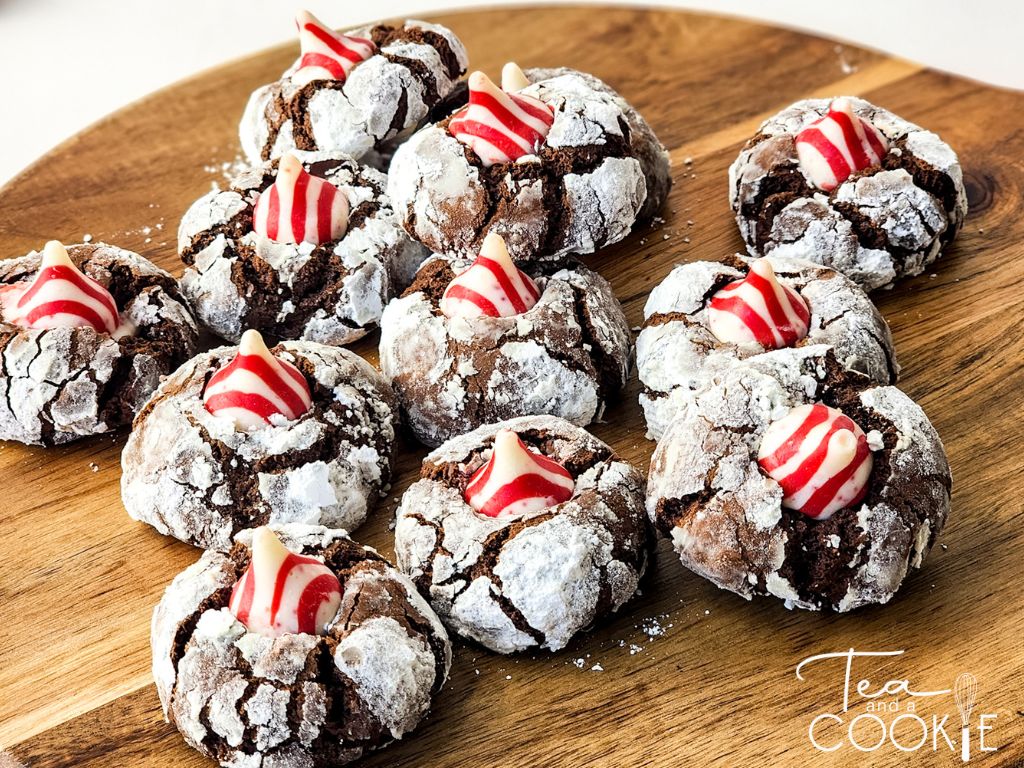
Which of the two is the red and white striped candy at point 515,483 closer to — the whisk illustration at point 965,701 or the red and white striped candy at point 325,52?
the whisk illustration at point 965,701

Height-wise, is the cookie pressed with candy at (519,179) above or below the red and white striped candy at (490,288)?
above

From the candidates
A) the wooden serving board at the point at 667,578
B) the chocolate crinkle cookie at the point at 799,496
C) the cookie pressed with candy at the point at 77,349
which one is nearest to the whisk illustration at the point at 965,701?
the wooden serving board at the point at 667,578

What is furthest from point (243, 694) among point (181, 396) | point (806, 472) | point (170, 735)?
point (806, 472)

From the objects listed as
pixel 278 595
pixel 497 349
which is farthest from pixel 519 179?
pixel 278 595

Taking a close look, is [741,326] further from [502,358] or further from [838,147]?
[838,147]

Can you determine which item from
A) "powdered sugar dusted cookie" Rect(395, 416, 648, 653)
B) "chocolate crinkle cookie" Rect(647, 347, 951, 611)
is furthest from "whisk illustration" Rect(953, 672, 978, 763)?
"powdered sugar dusted cookie" Rect(395, 416, 648, 653)
